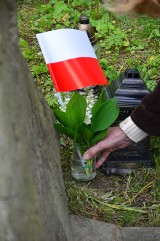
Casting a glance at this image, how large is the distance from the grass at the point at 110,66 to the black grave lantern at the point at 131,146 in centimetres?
4

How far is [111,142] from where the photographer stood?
2.39 metres

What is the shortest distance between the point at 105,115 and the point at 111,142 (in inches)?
4.7

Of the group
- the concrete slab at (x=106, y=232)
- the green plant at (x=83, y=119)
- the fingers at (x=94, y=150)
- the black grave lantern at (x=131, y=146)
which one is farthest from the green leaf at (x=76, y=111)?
the concrete slab at (x=106, y=232)

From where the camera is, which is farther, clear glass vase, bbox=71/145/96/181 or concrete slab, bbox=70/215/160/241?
clear glass vase, bbox=71/145/96/181

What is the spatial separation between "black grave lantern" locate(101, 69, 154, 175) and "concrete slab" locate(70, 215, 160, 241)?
1.39 ft

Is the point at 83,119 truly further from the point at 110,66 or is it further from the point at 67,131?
the point at 110,66

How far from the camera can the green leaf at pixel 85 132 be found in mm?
2346

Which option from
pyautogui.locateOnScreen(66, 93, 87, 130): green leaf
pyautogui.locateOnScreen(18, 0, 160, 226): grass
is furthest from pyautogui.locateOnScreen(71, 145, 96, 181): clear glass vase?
pyautogui.locateOnScreen(66, 93, 87, 130): green leaf

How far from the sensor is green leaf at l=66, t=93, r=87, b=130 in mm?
2310

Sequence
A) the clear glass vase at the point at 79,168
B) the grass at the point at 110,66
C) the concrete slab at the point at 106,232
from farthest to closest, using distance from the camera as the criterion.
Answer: the clear glass vase at the point at 79,168 → the grass at the point at 110,66 → the concrete slab at the point at 106,232

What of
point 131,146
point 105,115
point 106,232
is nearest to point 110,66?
point 131,146

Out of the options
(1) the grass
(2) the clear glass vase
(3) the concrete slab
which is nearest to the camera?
(3) the concrete slab

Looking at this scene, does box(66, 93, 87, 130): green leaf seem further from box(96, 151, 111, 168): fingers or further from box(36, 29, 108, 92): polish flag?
box(96, 151, 111, 168): fingers

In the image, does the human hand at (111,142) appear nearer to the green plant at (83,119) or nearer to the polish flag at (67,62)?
the green plant at (83,119)
